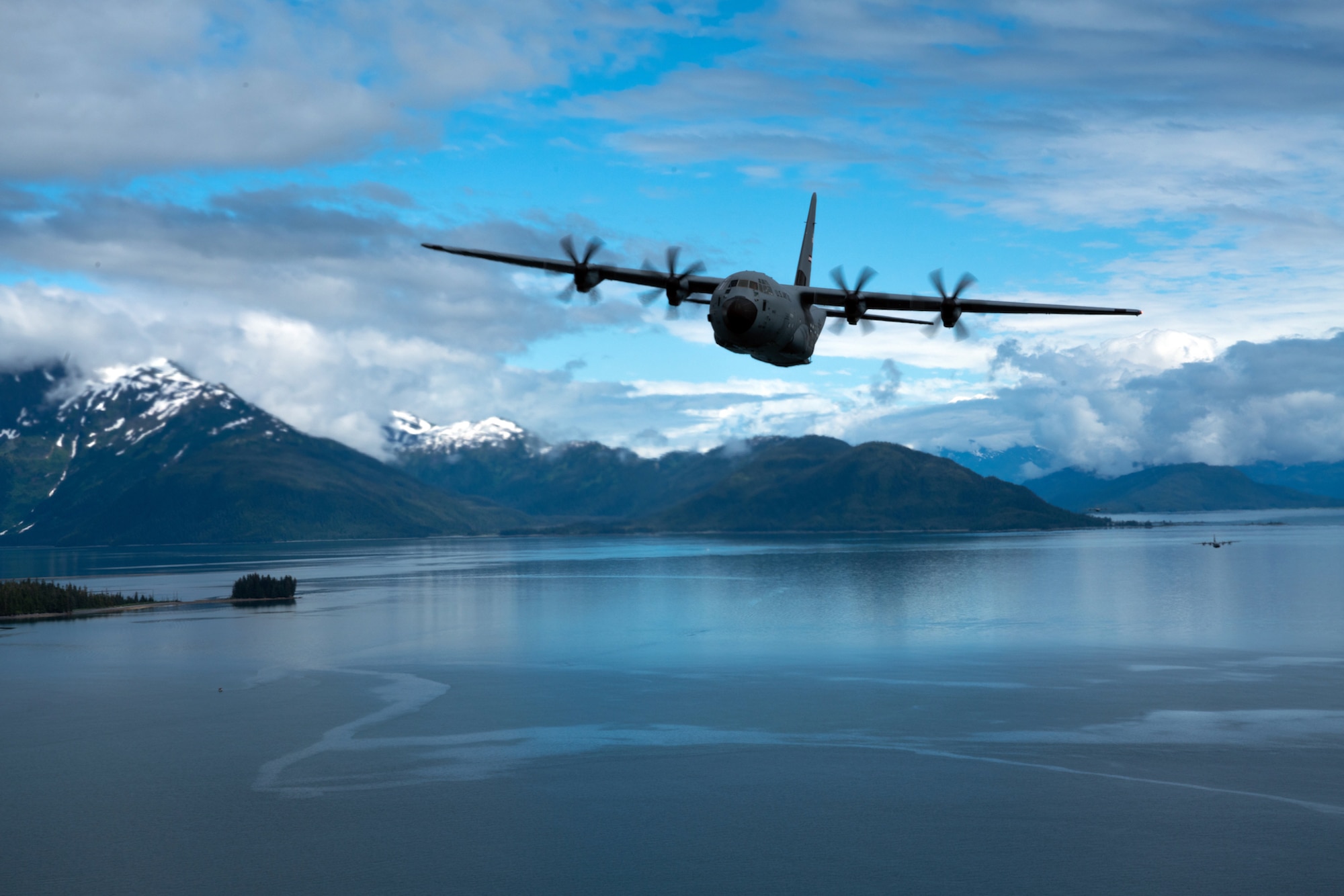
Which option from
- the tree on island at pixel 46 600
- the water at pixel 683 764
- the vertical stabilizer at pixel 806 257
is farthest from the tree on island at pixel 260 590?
the vertical stabilizer at pixel 806 257

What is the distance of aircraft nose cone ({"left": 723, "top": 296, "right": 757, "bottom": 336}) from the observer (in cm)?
3812

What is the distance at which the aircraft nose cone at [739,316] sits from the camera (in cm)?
3812

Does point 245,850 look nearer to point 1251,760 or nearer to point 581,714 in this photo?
point 581,714

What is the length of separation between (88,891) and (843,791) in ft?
154

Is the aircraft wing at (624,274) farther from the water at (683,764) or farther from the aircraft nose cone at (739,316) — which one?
the water at (683,764)

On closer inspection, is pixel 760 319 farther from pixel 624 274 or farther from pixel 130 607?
pixel 130 607

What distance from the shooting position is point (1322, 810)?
218ft

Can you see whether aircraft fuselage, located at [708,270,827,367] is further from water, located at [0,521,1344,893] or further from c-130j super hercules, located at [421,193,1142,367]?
water, located at [0,521,1344,893]

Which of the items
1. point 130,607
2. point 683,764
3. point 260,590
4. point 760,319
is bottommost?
point 683,764

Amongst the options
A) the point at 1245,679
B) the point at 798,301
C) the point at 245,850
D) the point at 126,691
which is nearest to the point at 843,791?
the point at 245,850

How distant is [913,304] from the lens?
146ft

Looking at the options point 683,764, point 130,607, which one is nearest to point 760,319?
point 683,764

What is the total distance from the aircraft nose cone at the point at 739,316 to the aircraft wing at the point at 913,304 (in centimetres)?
452

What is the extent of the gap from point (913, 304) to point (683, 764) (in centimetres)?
4720
